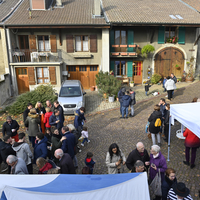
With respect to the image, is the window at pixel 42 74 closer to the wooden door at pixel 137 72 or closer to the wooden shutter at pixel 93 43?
the wooden shutter at pixel 93 43

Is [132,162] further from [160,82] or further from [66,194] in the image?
[160,82]

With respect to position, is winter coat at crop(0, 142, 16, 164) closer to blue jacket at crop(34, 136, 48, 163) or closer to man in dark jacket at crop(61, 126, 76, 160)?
blue jacket at crop(34, 136, 48, 163)

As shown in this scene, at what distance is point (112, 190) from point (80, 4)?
65.9 ft

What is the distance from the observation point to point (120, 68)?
1869 centimetres

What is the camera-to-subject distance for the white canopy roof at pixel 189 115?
17.4 feet

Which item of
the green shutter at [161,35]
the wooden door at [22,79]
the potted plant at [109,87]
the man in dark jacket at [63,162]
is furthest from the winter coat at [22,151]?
the green shutter at [161,35]

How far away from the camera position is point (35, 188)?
349 cm

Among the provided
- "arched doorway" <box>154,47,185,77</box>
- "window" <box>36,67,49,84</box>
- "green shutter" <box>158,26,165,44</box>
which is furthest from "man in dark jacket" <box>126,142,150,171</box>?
"green shutter" <box>158,26,165,44</box>

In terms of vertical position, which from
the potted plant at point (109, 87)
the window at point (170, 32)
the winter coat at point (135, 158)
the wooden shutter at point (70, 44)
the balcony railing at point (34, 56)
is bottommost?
the potted plant at point (109, 87)

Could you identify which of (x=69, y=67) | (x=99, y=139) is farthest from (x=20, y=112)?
(x=69, y=67)

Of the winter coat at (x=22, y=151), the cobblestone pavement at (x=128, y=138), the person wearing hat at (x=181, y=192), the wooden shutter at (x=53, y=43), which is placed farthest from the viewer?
the wooden shutter at (x=53, y=43)

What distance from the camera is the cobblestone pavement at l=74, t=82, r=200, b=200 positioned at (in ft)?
20.0

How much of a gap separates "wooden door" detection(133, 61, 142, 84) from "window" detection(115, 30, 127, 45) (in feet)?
7.39

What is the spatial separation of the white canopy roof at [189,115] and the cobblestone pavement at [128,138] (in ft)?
5.04
